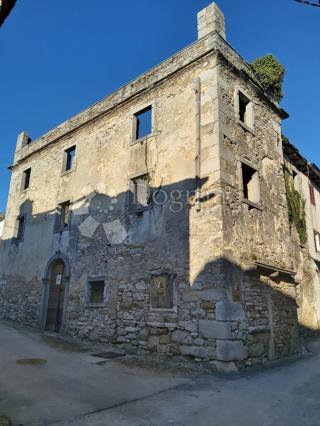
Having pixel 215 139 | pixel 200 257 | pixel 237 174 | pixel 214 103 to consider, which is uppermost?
pixel 214 103

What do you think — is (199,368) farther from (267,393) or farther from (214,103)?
(214,103)

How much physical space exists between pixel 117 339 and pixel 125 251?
2.41 meters

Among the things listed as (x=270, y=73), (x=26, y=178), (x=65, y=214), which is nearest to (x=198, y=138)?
(x=270, y=73)

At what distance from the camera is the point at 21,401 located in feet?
15.7

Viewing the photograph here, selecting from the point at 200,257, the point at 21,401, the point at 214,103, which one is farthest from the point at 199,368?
the point at 214,103

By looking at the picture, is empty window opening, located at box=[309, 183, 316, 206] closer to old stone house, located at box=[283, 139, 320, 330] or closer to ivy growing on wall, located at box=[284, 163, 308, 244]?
old stone house, located at box=[283, 139, 320, 330]

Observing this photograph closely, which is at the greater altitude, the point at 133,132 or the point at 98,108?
the point at 98,108

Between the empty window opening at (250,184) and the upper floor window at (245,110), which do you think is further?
the upper floor window at (245,110)

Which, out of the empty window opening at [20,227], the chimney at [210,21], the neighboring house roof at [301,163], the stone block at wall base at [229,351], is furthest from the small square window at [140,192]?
the empty window opening at [20,227]

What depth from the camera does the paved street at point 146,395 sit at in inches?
170

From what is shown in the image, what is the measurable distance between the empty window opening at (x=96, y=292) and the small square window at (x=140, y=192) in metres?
2.62

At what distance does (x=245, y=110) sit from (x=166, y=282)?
5.71 m

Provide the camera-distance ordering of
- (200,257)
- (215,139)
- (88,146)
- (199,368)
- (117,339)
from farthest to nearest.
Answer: (88,146)
(117,339)
(215,139)
(200,257)
(199,368)

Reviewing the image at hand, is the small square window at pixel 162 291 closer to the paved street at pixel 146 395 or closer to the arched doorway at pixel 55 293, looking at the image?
the paved street at pixel 146 395
